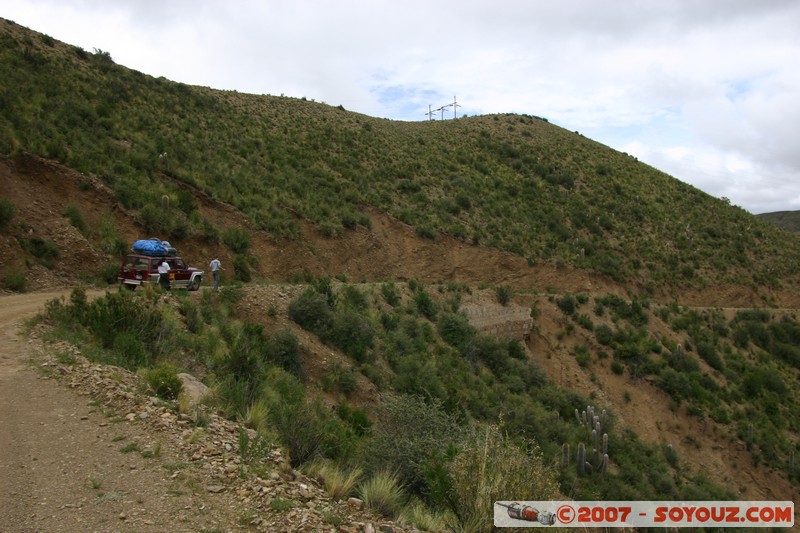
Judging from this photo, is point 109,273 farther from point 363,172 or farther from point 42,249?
point 363,172

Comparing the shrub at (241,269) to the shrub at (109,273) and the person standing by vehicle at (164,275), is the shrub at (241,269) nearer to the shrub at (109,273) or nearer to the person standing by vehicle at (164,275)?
the shrub at (109,273)

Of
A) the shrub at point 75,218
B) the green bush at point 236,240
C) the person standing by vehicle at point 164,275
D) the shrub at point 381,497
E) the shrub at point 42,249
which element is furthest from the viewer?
the green bush at point 236,240

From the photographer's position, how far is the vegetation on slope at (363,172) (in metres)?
25.6

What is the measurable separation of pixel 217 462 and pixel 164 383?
242 centimetres

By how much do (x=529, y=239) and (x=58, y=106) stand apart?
29.7 metres

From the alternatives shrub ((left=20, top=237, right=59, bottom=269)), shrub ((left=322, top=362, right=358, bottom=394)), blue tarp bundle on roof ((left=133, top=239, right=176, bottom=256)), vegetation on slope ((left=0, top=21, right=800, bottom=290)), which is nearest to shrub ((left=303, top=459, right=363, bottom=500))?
shrub ((left=322, top=362, right=358, bottom=394))

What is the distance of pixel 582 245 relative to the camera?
42406 mm

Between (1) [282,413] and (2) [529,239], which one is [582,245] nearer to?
(2) [529,239]

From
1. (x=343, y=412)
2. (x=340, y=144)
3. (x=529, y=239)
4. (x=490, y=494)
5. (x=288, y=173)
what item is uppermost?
(x=340, y=144)

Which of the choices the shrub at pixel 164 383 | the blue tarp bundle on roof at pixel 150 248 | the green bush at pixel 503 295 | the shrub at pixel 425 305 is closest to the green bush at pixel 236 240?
the blue tarp bundle on roof at pixel 150 248

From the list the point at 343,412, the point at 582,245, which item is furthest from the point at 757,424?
the point at 343,412

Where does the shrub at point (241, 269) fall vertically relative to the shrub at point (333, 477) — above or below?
above

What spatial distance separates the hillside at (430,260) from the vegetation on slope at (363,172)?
0.19 meters

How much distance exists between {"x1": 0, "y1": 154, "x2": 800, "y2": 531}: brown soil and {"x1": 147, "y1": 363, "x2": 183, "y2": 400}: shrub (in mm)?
1052
